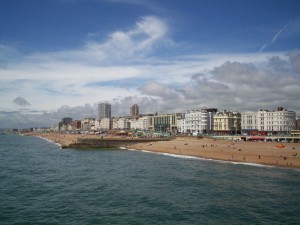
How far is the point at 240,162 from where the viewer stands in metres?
55.6

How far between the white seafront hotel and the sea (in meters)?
87.5

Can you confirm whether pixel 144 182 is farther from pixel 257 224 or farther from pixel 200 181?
pixel 257 224

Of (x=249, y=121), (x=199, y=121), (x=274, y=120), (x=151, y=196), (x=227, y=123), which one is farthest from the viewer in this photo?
(x=199, y=121)

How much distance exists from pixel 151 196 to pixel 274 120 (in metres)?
111

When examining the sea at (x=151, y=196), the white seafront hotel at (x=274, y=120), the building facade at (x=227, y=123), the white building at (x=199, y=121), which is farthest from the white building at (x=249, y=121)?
the sea at (x=151, y=196)

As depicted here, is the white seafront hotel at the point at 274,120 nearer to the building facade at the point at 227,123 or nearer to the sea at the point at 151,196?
the building facade at the point at 227,123

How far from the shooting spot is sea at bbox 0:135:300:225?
2453 cm

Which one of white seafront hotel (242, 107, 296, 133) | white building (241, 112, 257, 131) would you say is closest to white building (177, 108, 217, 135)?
white building (241, 112, 257, 131)

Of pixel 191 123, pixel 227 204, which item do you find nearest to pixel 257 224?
pixel 227 204

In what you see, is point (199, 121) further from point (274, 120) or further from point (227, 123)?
point (274, 120)

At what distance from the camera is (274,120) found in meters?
130

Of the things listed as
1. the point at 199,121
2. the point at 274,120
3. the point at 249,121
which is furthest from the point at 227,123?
the point at 274,120

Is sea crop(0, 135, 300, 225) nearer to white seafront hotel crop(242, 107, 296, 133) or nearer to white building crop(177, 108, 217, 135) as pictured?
white seafront hotel crop(242, 107, 296, 133)

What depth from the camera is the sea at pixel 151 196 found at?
80.5 ft
